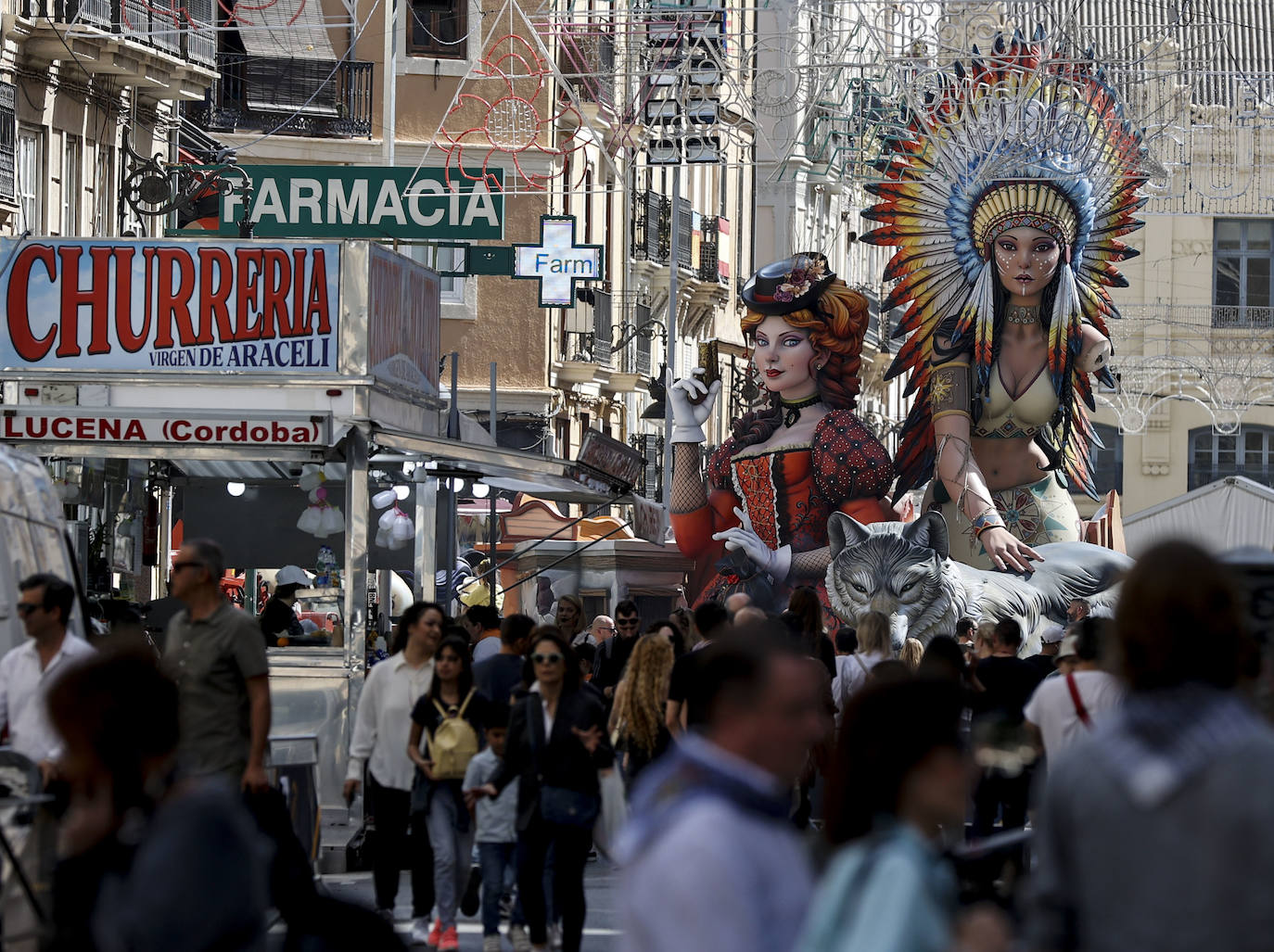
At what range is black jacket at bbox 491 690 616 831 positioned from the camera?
1005 cm

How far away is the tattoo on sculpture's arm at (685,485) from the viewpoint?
23.0 meters

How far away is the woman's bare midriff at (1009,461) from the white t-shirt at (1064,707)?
13467 millimetres

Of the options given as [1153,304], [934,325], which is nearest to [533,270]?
[934,325]

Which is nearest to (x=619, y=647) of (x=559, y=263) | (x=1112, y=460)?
(x=559, y=263)

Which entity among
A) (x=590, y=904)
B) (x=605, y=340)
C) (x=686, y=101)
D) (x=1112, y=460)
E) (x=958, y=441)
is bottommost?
(x=590, y=904)

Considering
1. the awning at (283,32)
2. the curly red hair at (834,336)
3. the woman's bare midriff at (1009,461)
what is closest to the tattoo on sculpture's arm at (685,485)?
the curly red hair at (834,336)

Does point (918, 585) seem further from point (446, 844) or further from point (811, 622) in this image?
point (446, 844)

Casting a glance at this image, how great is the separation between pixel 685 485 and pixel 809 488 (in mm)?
1342

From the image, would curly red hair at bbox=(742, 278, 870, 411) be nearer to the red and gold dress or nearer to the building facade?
the red and gold dress

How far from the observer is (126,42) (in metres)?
29.0

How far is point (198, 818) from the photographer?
172 inches

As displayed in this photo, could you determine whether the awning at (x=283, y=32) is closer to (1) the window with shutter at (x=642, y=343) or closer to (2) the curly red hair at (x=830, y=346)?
(1) the window with shutter at (x=642, y=343)

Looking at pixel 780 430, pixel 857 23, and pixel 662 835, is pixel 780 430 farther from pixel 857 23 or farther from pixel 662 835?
pixel 662 835

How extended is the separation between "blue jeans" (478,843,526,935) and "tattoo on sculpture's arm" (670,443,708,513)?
12.6m
